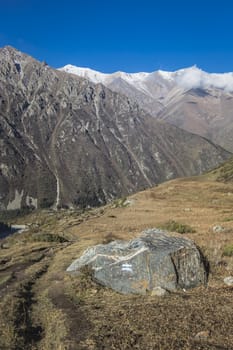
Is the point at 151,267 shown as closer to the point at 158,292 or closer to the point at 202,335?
the point at 158,292


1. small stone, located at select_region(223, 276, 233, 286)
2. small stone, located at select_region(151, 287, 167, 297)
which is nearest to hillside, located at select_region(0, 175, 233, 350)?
small stone, located at select_region(151, 287, 167, 297)

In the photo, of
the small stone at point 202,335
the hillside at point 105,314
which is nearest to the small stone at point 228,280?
the hillside at point 105,314

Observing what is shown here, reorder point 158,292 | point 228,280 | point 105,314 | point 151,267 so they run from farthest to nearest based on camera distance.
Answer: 1. point 228,280
2. point 151,267
3. point 158,292
4. point 105,314

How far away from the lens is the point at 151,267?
19328mm

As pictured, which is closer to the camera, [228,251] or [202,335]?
[202,335]

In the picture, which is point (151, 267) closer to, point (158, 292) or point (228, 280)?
point (158, 292)

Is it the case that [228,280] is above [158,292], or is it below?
below

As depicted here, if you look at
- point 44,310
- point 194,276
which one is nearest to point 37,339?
point 44,310

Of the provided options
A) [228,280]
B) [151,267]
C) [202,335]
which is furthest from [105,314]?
[228,280]

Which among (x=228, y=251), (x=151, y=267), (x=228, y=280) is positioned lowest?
(x=228, y=280)

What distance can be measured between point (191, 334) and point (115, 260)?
7.45 metres

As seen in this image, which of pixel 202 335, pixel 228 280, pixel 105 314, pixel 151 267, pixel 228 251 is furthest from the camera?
pixel 228 251

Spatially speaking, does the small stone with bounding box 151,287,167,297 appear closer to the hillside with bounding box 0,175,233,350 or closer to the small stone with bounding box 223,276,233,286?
the hillside with bounding box 0,175,233,350

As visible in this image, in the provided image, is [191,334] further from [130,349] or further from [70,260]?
[70,260]
